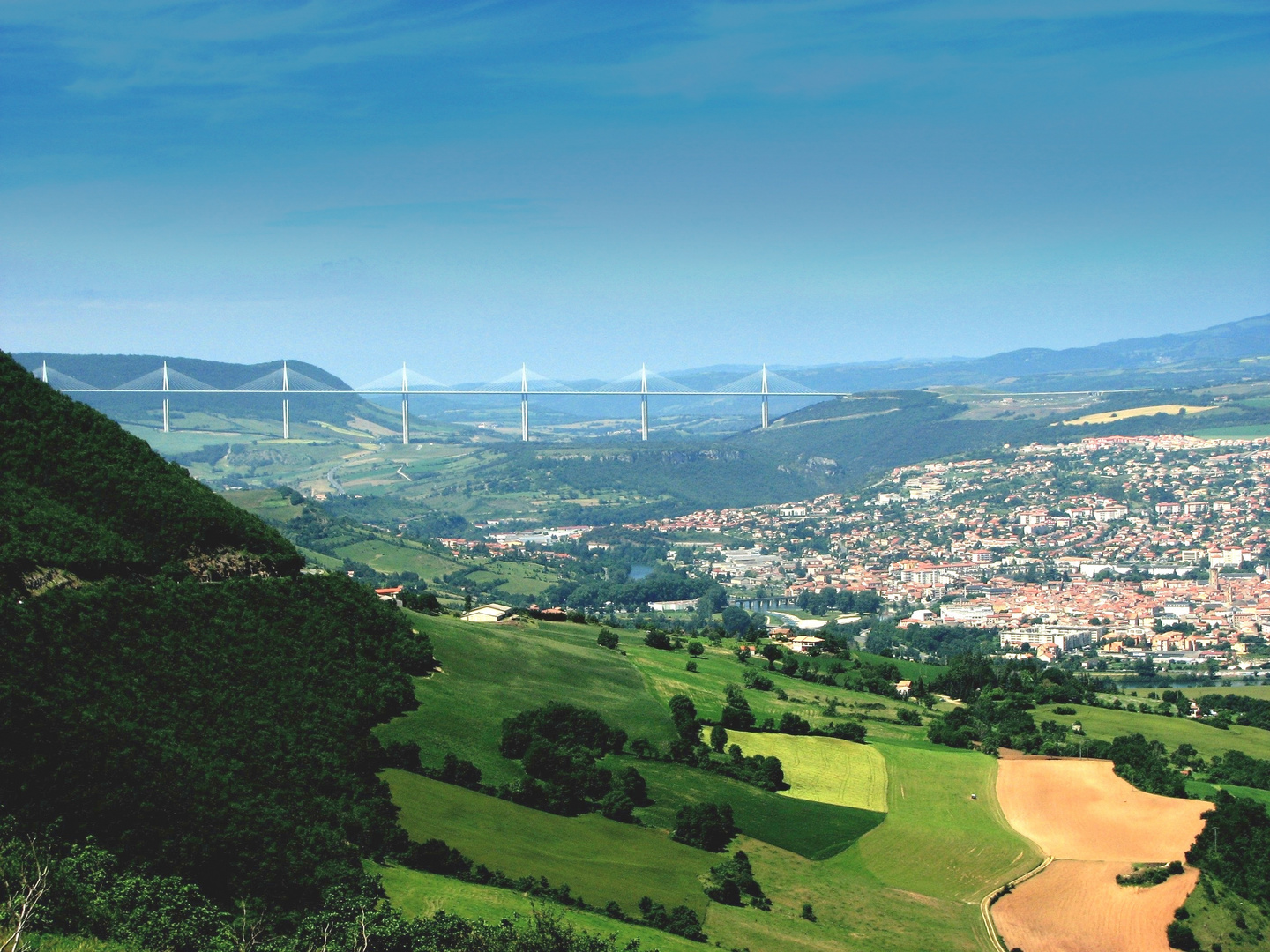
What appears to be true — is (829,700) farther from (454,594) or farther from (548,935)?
(454,594)

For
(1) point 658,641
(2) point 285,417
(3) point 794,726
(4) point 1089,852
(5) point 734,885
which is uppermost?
(2) point 285,417

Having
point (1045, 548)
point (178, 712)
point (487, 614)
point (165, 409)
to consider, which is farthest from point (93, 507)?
point (165, 409)

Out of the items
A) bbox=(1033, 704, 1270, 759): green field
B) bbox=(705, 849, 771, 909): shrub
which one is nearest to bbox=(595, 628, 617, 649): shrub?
bbox=(1033, 704, 1270, 759): green field

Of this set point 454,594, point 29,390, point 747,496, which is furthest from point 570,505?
point 29,390

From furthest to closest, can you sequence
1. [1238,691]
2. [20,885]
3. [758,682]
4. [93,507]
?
[1238,691], [758,682], [93,507], [20,885]

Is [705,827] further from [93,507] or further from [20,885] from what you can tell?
[93,507]

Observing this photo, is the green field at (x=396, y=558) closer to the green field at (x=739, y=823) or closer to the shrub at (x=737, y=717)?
the green field at (x=739, y=823)
